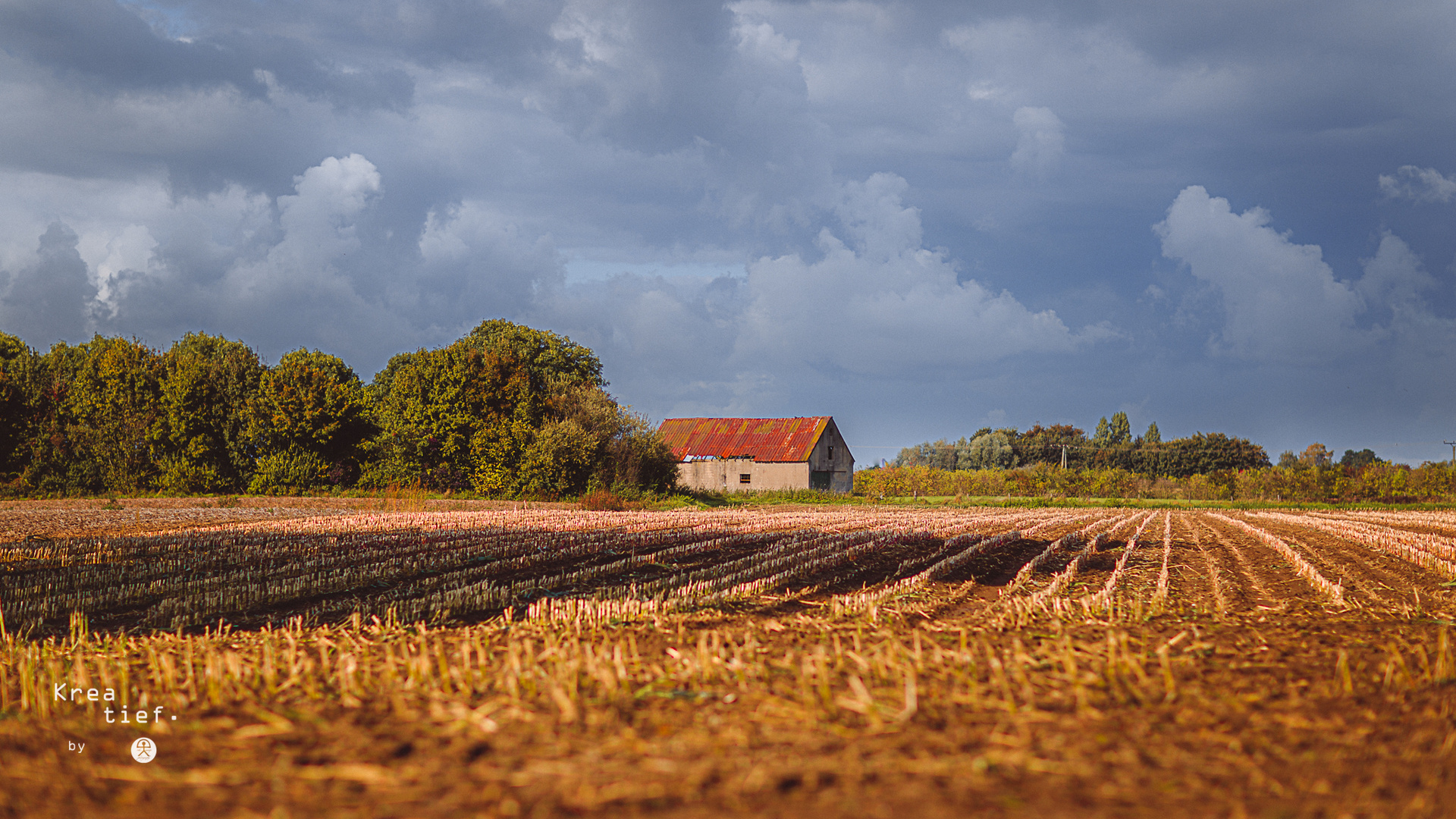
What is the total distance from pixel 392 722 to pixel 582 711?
0.98 metres

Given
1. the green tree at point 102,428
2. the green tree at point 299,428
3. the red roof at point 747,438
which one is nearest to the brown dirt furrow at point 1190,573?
the red roof at point 747,438

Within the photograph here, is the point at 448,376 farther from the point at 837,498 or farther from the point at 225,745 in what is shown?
the point at 225,745

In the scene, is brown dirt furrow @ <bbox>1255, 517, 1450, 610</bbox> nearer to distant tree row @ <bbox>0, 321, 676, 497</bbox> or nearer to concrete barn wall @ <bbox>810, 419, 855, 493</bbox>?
distant tree row @ <bbox>0, 321, 676, 497</bbox>

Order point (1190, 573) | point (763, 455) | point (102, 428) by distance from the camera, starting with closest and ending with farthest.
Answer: point (1190, 573), point (102, 428), point (763, 455)

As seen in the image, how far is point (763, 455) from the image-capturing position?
206 feet

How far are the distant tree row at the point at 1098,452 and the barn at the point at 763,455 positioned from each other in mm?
34019

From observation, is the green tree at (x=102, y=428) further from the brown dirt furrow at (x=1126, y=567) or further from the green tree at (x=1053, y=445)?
the green tree at (x=1053, y=445)

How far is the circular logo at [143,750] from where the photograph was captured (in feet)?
11.7

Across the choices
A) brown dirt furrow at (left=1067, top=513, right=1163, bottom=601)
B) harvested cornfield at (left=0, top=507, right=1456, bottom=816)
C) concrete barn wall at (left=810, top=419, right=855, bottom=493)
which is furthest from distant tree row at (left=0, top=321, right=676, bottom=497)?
harvested cornfield at (left=0, top=507, right=1456, bottom=816)

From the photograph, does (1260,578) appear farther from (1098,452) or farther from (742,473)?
(1098,452)

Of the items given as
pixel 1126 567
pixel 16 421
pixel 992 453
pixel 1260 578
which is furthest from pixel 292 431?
pixel 992 453

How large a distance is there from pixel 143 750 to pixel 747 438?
201ft

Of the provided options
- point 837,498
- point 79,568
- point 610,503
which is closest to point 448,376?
point 610,503

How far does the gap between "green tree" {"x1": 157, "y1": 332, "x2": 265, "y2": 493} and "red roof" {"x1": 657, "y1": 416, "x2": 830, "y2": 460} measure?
94.3 feet
